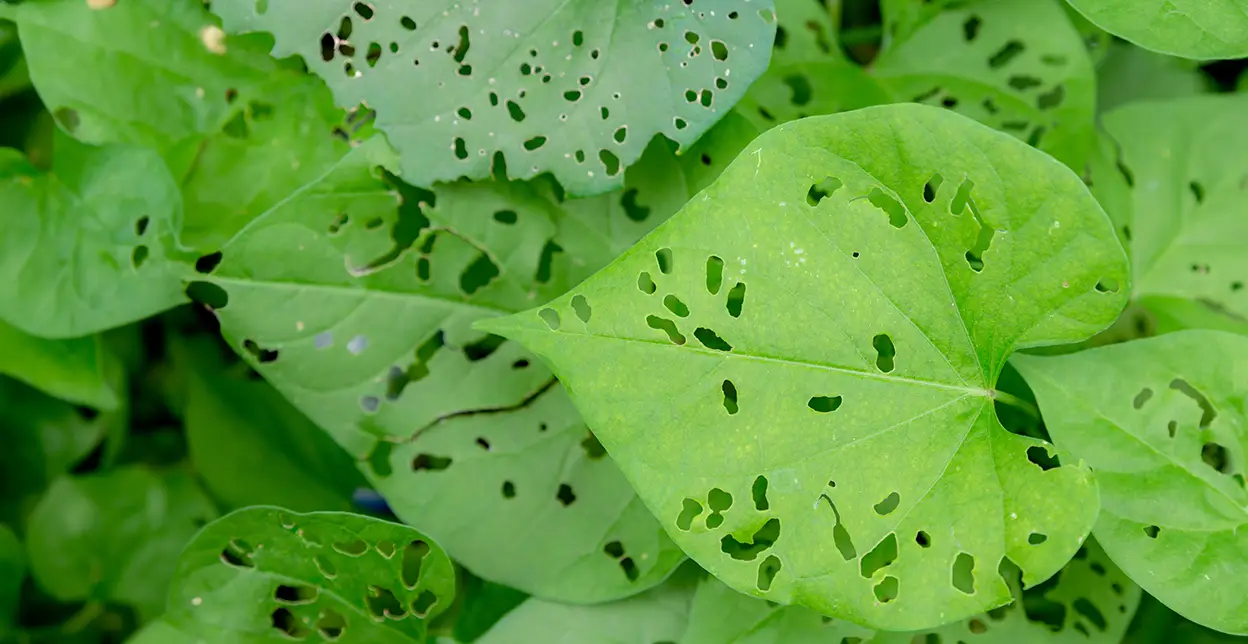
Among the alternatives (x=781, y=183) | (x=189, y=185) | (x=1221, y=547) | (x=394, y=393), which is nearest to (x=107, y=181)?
(x=189, y=185)

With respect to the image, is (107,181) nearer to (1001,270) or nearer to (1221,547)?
(1001,270)

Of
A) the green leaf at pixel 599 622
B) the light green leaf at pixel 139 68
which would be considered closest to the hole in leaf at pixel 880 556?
the green leaf at pixel 599 622

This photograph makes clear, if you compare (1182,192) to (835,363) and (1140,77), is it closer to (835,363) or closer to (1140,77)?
(1140,77)

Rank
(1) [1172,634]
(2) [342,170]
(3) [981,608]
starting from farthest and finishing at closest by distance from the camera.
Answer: (1) [1172,634]
(2) [342,170]
(3) [981,608]

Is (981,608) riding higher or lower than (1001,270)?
lower

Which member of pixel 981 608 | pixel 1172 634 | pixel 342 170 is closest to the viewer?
pixel 981 608

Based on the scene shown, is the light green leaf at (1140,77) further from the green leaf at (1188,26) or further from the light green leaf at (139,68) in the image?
the light green leaf at (139,68)

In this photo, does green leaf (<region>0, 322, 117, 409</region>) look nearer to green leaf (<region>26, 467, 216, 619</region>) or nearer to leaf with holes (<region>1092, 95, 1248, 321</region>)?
green leaf (<region>26, 467, 216, 619</region>)
